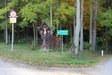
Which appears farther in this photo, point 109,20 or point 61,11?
point 109,20

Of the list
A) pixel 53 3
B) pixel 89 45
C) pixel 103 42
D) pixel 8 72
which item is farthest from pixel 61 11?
pixel 8 72

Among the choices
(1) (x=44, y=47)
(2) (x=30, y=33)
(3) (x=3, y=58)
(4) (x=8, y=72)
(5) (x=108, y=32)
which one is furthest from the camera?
(2) (x=30, y=33)

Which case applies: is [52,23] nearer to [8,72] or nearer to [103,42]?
[103,42]

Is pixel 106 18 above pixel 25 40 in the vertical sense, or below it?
above

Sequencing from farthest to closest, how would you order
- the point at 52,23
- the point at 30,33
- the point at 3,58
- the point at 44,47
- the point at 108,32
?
the point at 30,33
the point at 108,32
the point at 52,23
the point at 44,47
the point at 3,58

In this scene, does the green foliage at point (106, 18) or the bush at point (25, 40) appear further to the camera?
the bush at point (25, 40)

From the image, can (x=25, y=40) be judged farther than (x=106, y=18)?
Yes

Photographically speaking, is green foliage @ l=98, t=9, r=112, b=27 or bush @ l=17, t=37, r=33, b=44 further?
bush @ l=17, t=37, r=33, b=44

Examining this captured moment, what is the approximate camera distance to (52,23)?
36531 millimetres

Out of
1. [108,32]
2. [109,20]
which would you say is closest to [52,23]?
[109,20]

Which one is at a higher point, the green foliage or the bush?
the green foliage

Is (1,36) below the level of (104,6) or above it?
below

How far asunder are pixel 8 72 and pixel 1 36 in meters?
33.9

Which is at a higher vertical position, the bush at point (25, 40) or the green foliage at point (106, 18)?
the green foliage at point (106, 18)
